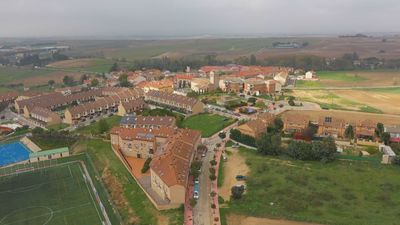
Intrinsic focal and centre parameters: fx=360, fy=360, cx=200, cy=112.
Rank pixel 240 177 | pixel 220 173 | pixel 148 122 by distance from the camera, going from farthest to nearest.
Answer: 1. pixel 148 122
2. pixel 220 173
3. pixel 240 177

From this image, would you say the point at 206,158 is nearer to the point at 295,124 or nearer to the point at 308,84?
the point at 295,124

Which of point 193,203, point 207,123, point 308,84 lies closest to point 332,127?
point 207,123

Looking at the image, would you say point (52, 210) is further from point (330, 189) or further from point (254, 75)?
point (254, 75)

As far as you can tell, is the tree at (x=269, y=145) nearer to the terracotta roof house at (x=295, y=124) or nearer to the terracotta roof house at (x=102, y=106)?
the terracotta roof house at (x=295, y=124)

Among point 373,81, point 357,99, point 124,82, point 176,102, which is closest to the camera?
point 176,102

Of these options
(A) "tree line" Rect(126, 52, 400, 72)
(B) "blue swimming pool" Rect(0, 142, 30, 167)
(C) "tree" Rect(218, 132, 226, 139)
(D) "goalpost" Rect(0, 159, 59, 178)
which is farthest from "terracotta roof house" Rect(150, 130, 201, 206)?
(A) "tree line" Rect(126, 52, 400, 72)

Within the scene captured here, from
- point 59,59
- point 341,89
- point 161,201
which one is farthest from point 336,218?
point 59,59
